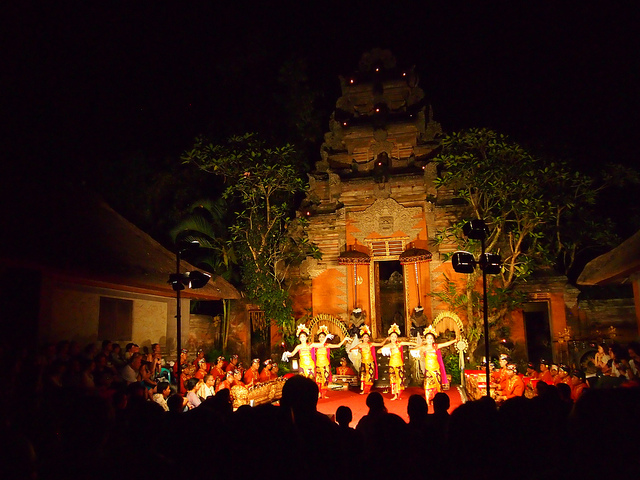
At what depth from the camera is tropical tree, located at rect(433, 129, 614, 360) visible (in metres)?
13.7

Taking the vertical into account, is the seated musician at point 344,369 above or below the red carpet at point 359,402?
above

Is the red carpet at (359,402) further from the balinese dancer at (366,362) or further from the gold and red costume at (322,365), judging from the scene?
the gold and red costume at (322,365)

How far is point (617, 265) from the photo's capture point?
928 cm

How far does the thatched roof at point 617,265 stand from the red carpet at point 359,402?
13.9 ft

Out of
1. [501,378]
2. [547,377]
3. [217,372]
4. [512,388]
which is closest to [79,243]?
[217,372]

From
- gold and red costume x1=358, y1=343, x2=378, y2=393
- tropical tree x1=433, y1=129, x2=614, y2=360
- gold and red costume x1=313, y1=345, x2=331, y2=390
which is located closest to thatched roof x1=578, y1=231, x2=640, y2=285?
tropical tree x1=433, y1=129, x2=614, y2=360

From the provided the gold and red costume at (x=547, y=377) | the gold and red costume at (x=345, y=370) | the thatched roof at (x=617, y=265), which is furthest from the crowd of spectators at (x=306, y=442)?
the gold and red costume at (x=345, y=370)

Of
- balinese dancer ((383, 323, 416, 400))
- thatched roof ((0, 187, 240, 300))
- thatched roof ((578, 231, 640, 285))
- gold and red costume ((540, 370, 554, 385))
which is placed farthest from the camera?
balinese dancer ((383, 323, 416, 400))

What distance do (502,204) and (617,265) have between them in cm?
512

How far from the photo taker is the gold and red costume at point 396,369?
12.6 m

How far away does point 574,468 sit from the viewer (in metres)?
2.01

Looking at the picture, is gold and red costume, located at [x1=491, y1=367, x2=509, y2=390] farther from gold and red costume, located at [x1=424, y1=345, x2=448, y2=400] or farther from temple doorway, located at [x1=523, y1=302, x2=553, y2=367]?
temple doorway, located at [x1=523, y1=302, x2=553, y2=367]

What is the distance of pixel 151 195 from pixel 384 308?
10601 millimetres

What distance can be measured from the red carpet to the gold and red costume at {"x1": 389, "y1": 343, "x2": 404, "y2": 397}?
290 mm
